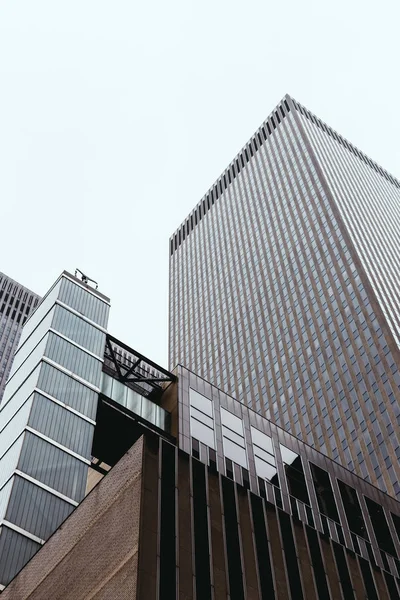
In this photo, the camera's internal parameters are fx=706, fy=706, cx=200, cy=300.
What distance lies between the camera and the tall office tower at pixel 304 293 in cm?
10825

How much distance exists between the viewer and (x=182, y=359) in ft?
547

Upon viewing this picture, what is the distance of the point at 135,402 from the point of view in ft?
150

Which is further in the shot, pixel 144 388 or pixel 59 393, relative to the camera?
pixel 144 388

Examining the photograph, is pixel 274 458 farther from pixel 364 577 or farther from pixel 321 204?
pixel 321 204

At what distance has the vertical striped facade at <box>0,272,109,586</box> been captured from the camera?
3597cm

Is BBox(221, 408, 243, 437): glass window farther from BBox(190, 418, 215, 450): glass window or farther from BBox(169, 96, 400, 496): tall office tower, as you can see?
BBox(169, 96, 400, 496): tall office tower

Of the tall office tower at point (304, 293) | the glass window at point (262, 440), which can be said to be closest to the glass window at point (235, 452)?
the glass window at point (262, 440)

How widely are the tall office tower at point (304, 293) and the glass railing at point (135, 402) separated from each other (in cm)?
5613

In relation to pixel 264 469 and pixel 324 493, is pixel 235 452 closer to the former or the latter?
pixel 264 469

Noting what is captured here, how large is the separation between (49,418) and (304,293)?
328 ft

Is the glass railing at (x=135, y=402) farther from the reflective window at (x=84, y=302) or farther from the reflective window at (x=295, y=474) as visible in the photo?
the reflective window at (x=295, y=474)

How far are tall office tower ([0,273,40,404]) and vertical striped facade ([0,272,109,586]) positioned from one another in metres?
101

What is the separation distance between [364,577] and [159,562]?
1456 centimetres

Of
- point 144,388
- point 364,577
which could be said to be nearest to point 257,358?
point 144,388
